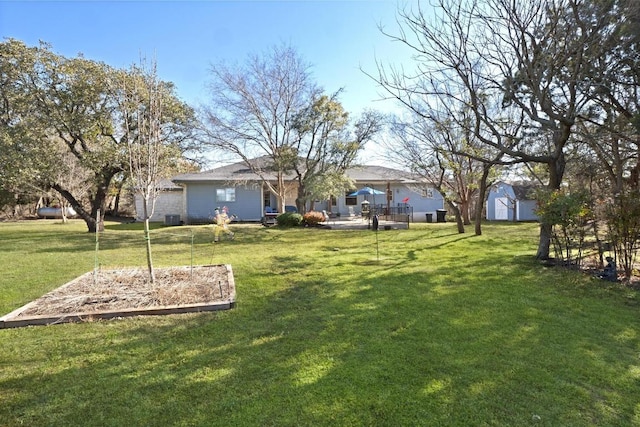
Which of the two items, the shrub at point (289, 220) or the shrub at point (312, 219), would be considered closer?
the shrub at point (289, 220)

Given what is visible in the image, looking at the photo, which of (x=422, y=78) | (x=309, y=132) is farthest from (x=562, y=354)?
(x=309, y=132)

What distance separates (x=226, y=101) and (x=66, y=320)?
48.2 feet

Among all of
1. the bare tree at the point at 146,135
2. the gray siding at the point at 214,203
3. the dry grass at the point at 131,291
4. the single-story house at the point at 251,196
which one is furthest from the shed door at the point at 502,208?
the bare tree at the point at 146,135

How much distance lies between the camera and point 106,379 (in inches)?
119

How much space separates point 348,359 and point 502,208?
1068 inches

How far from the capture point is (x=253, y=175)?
22766 millimetres

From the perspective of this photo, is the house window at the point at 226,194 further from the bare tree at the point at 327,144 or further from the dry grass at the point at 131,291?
the dry grass at the point at 131,291

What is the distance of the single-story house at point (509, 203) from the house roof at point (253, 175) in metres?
6.64

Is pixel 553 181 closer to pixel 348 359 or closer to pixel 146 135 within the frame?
pixel 348 359

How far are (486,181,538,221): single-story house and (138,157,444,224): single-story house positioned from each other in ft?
14.8

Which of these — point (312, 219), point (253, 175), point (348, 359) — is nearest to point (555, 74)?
point (348, 359)

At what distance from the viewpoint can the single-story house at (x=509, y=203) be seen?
2495 cm

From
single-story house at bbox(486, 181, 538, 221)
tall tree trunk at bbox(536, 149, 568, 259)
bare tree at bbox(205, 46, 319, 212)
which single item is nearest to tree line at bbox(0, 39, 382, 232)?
bare tree at bbox(205, 46, 319, 212)

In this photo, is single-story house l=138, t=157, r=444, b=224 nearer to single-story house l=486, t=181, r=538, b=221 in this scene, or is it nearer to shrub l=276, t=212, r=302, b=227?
shrub l=276, t=212, r=302, b=227
